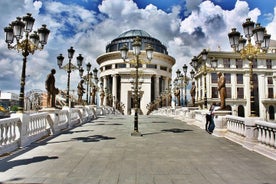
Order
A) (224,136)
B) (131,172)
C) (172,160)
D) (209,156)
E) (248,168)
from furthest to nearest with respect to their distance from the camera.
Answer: (224,136)
(209,156)
(172,160)
(248,168)
(131,172)

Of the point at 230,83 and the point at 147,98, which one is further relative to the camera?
the point at 147,98

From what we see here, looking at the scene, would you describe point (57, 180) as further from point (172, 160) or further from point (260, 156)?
point (260, 156)

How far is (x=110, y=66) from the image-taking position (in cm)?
6875

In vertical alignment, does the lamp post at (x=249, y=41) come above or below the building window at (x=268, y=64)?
below

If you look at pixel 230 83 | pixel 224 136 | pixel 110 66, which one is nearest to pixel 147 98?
pixel 110 66

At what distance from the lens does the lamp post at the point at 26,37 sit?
27.6ft

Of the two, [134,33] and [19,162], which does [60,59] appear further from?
[134,33]

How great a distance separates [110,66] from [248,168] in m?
65.1

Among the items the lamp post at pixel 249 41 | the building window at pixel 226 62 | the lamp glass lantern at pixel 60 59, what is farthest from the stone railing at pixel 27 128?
the building window at pixel 226 62

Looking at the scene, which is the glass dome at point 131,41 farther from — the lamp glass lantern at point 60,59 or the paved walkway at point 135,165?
the paved walkway at point 135,165

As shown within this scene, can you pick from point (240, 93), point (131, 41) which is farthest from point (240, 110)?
point (131, 41)

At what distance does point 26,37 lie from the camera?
895 centimetres

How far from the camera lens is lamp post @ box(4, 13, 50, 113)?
8398 millimetres

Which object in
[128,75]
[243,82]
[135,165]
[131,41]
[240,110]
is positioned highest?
[131,41]
